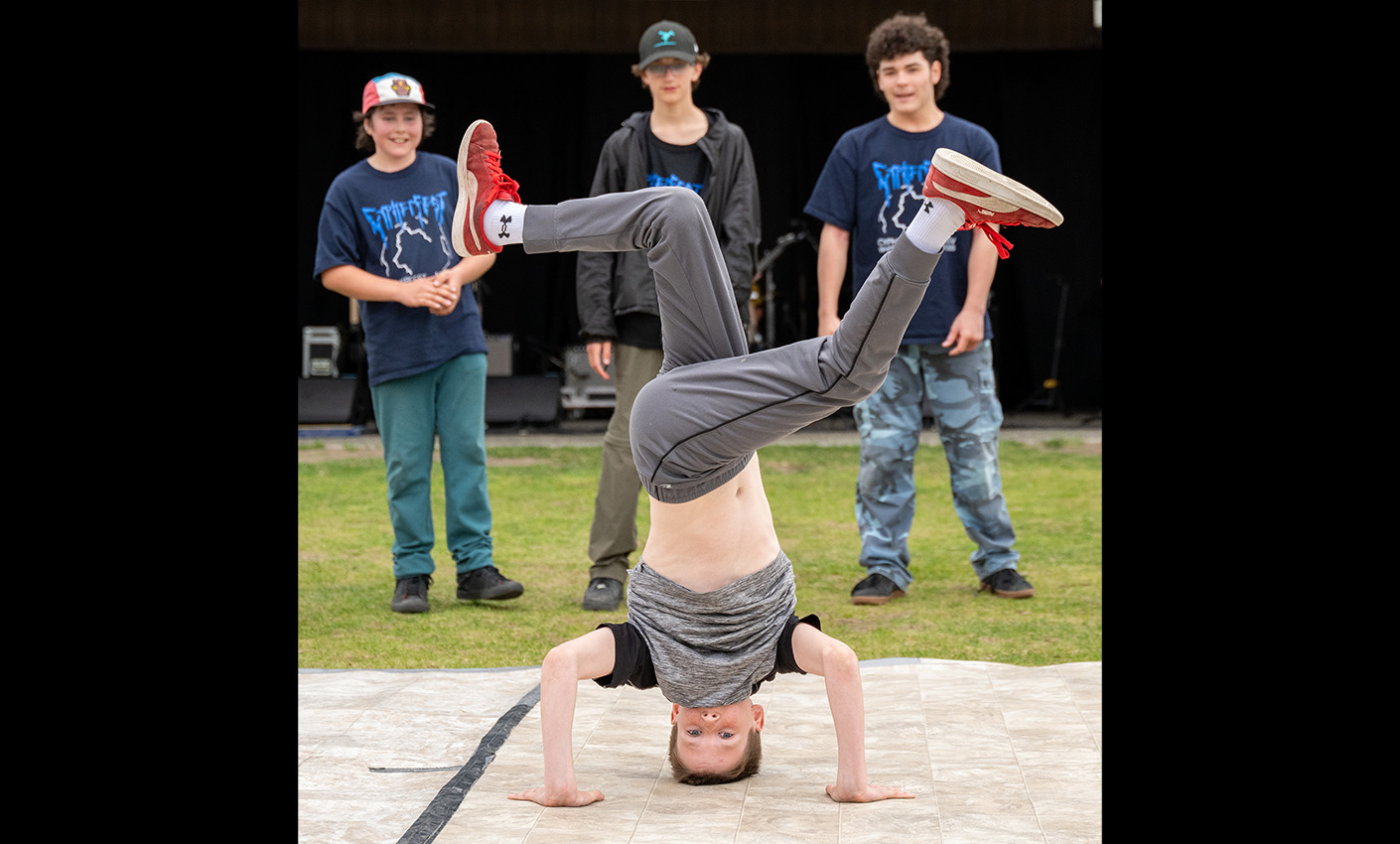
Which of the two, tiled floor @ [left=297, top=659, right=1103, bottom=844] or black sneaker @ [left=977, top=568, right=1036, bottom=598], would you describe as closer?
tiled floor @ [left=297, top=659, right=1103, bottom=844]

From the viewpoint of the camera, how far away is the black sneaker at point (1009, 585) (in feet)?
12.2

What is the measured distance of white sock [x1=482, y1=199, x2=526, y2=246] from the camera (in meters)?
2.21

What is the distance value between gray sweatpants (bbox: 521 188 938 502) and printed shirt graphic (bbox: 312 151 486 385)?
151 centimetres

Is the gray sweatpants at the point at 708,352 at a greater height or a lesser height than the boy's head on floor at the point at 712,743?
greater

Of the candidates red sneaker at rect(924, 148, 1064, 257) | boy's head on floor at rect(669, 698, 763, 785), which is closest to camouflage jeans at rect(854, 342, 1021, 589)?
boy's head on floor at rect(669, 698, 763, 785)

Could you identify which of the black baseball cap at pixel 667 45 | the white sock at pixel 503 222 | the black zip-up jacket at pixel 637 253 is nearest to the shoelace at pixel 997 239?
the white sock at pixel 503 222

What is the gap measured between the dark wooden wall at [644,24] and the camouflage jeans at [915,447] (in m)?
6.34

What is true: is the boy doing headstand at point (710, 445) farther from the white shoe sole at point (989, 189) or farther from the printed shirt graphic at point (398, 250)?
the printed shirt graphic at point (398, 250)

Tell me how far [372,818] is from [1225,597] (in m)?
1.26

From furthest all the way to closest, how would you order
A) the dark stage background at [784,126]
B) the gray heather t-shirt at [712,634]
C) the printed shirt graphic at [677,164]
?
the dark stage background at [784,126] < the printed shirt graphic at [677,164] < the gray heather t-shirt at [712,634]

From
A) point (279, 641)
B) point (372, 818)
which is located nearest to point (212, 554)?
point (279, 641)

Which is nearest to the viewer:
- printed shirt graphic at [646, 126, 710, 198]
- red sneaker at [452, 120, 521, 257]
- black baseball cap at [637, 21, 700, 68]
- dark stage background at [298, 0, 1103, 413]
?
red sneaker at [452, 120, 521, 257]

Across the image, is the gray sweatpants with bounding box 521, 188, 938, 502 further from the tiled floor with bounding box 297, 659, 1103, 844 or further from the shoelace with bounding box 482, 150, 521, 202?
the tiled floor with bounding box 297, 659, 1103, 844

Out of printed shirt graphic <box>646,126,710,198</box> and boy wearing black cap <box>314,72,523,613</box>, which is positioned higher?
printed shirt graphic <box>646,126,710,198</box>
